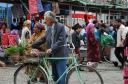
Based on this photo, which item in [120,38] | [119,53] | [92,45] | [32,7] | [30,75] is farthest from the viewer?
[32,7]

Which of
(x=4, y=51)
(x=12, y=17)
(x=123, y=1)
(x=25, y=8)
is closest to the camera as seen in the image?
(x=4, y=51)

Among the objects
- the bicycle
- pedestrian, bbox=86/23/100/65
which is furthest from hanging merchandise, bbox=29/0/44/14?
the bicycle

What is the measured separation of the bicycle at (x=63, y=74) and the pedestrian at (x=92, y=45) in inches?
240

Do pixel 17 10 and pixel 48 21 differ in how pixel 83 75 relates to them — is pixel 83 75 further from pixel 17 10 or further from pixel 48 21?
pixel 17 10

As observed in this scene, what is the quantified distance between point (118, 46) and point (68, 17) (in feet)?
43.4

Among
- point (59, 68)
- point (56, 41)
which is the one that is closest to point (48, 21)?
point (56, 41)

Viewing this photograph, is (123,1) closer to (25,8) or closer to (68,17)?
(68,17)

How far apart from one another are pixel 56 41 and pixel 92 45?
22.1 ft

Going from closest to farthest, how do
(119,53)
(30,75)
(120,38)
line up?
(30,75) → (120,38) → (119,53)

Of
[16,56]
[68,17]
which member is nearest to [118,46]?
[16,56]

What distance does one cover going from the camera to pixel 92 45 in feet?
50.0

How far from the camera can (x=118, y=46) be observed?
1634 centimetres

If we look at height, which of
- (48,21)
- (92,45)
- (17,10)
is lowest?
(92,45)

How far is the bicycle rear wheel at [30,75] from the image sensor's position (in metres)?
8.77
